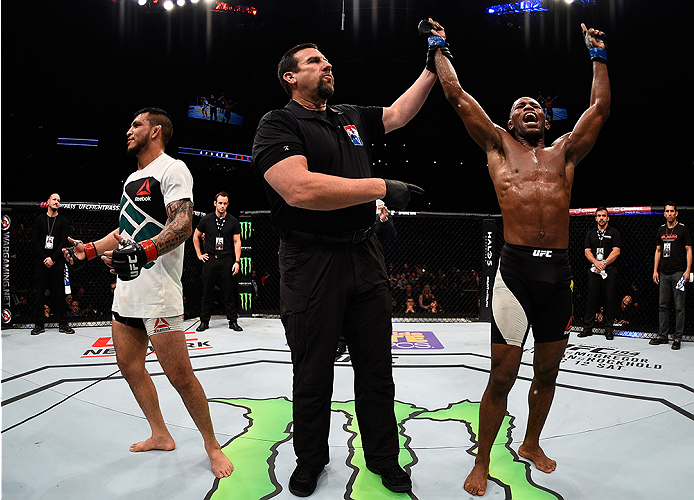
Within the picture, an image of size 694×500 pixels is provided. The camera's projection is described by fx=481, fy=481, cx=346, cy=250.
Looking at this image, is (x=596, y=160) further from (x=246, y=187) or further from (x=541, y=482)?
(x=541, y=482)

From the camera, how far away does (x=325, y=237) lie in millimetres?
1958

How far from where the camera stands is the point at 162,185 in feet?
7.09

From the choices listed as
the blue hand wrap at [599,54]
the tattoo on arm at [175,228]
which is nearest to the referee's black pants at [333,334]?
the tattoo on arm at [175,228]

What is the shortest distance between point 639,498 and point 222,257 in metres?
4.84

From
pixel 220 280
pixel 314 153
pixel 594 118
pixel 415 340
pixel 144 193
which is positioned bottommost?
pixel 415 340

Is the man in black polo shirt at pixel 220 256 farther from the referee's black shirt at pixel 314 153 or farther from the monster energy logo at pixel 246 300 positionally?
the referee's black shirt at pixel 314 153

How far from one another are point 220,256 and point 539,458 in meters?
4.44

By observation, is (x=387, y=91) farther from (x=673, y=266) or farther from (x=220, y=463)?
(x=220, y=463)

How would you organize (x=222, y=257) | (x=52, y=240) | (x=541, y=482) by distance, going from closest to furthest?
1. (x=541, y=482)
2. (x=52, y=240)
3. (x=222, y=257)

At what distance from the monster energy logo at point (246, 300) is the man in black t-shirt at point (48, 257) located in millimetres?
2111

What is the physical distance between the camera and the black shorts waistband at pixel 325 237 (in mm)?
1961

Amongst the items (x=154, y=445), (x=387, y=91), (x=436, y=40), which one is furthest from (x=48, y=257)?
(x=387, y=91)

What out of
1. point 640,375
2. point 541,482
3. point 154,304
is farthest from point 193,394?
point 640,375

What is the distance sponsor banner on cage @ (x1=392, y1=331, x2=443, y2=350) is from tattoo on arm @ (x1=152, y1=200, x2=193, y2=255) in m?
3.28
